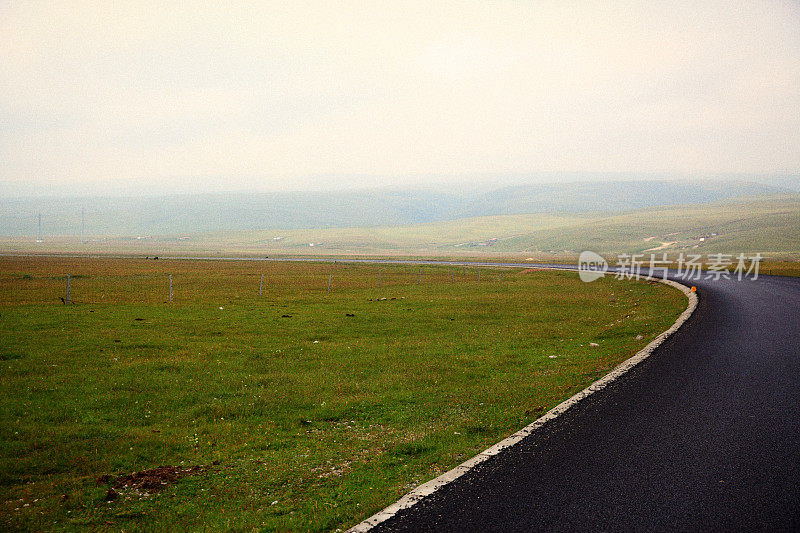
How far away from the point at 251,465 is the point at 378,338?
13.5m

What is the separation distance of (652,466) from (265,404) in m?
8.57

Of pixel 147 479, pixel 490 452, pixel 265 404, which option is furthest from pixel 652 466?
pixel 265 404

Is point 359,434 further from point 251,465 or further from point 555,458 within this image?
point 555,458

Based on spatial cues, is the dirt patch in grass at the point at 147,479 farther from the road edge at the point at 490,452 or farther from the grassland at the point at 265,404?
the road edge at the point at 490,452

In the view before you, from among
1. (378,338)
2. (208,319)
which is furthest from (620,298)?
(208,319)

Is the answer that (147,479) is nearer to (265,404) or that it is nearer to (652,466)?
(265,404)

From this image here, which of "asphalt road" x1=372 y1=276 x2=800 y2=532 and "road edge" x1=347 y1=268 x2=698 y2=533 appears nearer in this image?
"asphalt road" x1=372 y1=276 x2=800 y2=532

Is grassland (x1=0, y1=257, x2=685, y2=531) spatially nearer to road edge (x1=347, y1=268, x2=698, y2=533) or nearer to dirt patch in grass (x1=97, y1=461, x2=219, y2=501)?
dirt patch in grass (x1=97, y1=461, x2=219, y2=501)

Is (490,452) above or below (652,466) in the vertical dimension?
below

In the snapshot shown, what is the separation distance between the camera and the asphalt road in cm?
614

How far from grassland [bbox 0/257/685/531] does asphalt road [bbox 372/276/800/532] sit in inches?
40.6

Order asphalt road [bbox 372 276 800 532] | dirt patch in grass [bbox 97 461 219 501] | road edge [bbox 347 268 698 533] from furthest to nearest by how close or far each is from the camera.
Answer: dirt patch in grass [bbox 97 461 219 501], road edge [bbox 347 268 698 533], asphalt road [bbox 372 276 800 532]

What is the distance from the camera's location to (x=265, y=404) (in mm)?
12828

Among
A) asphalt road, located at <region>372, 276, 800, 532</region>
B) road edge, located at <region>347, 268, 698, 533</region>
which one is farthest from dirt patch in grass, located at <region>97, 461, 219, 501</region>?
asphalt road, located at <region>372, 276, 800, 532</region>
